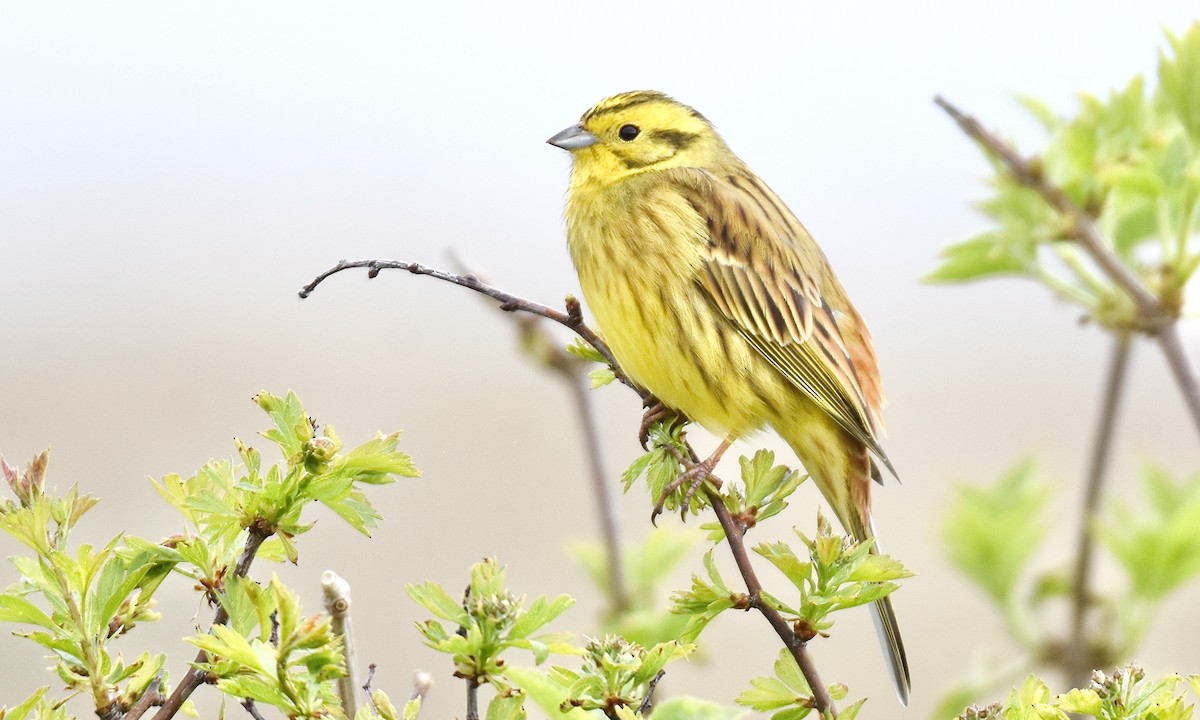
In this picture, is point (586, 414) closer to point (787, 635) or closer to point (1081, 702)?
point (787, 635)

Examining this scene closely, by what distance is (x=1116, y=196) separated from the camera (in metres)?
1.80

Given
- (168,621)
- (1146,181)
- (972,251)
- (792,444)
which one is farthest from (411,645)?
(1146,181)

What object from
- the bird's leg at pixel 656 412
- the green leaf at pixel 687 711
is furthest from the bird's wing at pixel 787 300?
the green leaf at pixel 687 711

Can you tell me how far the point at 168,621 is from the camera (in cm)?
392

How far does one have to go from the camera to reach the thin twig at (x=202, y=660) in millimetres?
1176

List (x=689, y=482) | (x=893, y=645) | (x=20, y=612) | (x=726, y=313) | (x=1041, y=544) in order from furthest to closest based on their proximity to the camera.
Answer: (x=726, y=313) → (x=893, y=645) → (x=1041, y=544) → (x=689, y=482) → (x=20, y=612)

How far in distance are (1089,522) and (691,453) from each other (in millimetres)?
552

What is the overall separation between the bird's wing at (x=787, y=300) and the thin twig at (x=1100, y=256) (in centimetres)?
119

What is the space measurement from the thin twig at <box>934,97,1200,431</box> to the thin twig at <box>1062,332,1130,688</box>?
5.8 inches

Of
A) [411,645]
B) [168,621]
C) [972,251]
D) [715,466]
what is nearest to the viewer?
[972,251]

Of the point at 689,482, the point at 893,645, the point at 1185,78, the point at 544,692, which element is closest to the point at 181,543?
the point at 544,692

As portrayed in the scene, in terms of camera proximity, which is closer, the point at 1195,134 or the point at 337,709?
the point at 337,709

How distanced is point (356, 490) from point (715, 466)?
151cm

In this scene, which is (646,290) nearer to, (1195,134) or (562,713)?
(1195,134)
